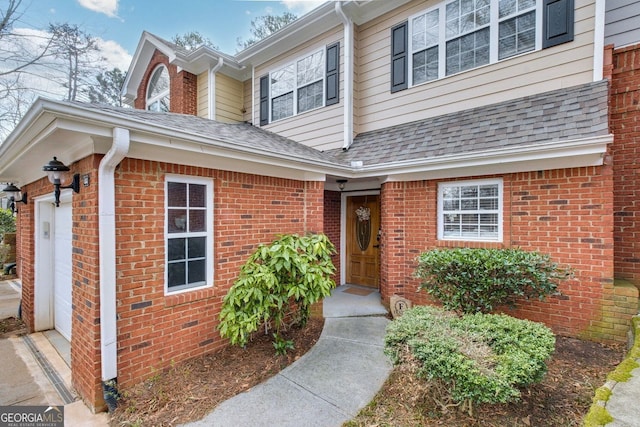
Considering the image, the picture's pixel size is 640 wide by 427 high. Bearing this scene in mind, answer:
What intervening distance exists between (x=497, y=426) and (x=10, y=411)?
16.6 feet

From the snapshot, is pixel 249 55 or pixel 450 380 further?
pixel 249 55

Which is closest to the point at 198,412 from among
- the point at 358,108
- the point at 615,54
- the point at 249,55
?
the point at 358,108

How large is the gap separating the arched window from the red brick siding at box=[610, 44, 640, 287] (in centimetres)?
1169

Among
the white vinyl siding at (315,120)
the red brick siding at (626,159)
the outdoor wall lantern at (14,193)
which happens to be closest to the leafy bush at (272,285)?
the white vinyl siding at (315,120)

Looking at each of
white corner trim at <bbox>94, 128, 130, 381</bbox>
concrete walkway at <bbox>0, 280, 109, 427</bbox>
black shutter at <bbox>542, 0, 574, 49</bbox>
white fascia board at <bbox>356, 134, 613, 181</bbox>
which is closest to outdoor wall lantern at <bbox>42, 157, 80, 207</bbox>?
white corner trim at <bbox>94, 128, 130, 381</bbox>

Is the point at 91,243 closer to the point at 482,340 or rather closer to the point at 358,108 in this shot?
the point at 482,340

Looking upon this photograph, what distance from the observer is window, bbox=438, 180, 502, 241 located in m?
5.09

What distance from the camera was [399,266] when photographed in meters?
5.96

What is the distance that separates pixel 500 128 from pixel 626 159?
6.85 feet

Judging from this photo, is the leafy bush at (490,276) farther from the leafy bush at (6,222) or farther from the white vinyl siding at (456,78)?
the leafy bush at (6,222)

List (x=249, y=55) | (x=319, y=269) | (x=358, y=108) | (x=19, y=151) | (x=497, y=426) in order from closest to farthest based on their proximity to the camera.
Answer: (x=497, y=426) < (x=19, y=151) < (x=319, y=269) < (x=358, y=108) < (x=249, y=55)

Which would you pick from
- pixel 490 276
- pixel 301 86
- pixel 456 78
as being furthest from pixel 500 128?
pixel 301 86

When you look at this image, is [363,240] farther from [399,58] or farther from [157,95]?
[157,95]

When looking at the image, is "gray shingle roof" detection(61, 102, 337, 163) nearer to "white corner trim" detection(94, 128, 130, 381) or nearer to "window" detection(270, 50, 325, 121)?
"white corner trim" detection(94, 128, 130, 381)
